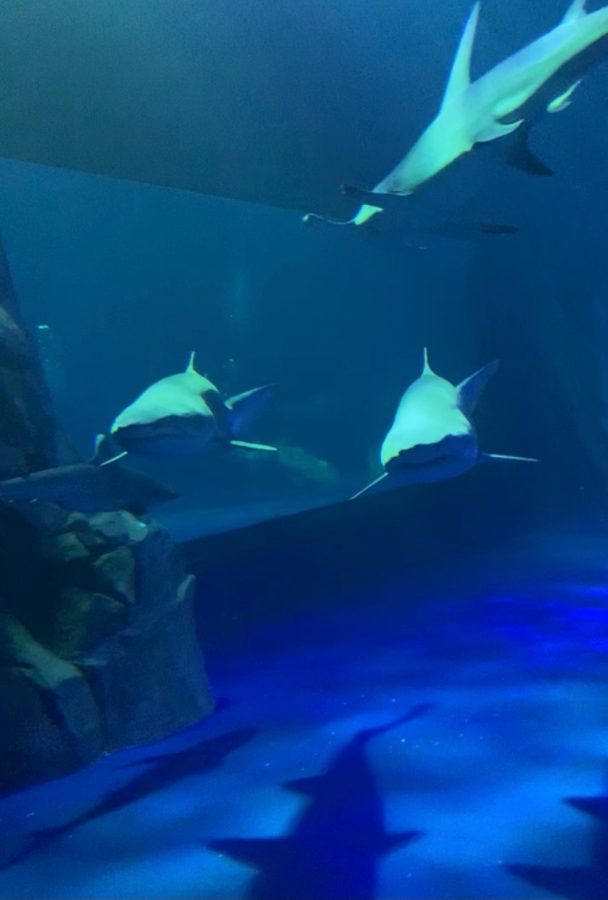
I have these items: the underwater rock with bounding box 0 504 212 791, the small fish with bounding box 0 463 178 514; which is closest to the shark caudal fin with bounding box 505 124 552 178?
the small fish with bounding box 0 463 178 514

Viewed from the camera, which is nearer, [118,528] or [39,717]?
[39,717]

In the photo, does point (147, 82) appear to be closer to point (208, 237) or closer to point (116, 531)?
point (116, 531)

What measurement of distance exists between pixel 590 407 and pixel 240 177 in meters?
7.60

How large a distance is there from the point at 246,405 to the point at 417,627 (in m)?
2.66

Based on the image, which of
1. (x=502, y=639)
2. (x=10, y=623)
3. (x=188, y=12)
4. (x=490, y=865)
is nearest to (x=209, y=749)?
(x=10, y=623)

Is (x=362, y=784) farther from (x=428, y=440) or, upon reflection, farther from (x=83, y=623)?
(x=83, y=623)

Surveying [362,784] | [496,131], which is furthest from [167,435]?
[496,131]

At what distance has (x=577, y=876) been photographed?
2.19 m

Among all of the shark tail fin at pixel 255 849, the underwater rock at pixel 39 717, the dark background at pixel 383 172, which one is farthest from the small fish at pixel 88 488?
the dark background at pixel 383 172

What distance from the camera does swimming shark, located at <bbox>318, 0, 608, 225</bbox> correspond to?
9.28ft

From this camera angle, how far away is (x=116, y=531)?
4281mm

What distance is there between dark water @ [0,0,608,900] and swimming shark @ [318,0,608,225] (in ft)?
0.49

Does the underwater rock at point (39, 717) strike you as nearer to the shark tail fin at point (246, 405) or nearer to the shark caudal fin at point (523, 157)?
the shark tail fin at point (246, 405)

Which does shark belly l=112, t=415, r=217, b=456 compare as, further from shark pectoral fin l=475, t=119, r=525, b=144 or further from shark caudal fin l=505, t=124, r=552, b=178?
shark caudal fin l=505, t=124, r=552, b=178
